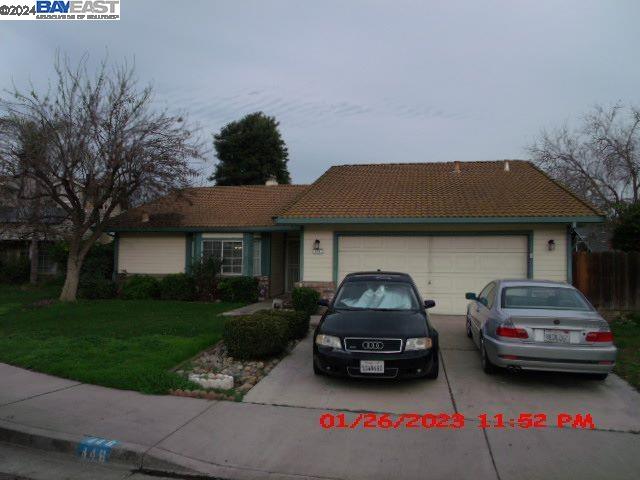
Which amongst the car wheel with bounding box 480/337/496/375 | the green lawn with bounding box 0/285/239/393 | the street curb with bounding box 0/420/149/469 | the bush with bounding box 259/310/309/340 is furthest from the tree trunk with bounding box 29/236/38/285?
the car wheel with bounding box 480/337/496/375

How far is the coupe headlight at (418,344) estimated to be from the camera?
5957 millimetres

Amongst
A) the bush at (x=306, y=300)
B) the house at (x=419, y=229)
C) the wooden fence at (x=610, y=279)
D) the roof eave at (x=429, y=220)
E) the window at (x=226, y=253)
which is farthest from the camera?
the window at (x=226, y=253)

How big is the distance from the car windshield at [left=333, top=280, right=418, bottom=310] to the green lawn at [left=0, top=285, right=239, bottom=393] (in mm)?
2682

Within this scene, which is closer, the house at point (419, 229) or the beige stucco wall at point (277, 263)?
the house at point (419, 229)

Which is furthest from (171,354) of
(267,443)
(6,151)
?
(6,151)

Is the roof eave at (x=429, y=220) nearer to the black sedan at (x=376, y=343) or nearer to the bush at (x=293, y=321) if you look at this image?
the bush at (x=293, y=321)

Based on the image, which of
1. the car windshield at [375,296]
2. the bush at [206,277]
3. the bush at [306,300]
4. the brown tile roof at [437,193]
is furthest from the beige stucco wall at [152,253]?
the car windshield at [375,296]

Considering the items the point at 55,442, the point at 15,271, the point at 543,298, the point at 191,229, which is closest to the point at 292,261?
the point at 191,229

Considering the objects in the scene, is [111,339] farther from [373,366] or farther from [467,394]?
[467,394]

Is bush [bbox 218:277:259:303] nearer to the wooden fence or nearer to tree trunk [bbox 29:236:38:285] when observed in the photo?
the wooden fence

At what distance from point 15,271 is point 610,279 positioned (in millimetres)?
23472

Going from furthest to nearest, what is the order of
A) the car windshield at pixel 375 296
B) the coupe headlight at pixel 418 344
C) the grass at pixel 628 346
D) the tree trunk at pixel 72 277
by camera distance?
the tree trunk at pixel 72 277, the car windshield at pixel 375 296, the grass at pixel 628 346, the coupe headlight at pixel 418 344

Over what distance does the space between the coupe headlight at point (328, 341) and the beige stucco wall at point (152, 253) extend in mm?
11548

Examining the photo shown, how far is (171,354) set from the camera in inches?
295
